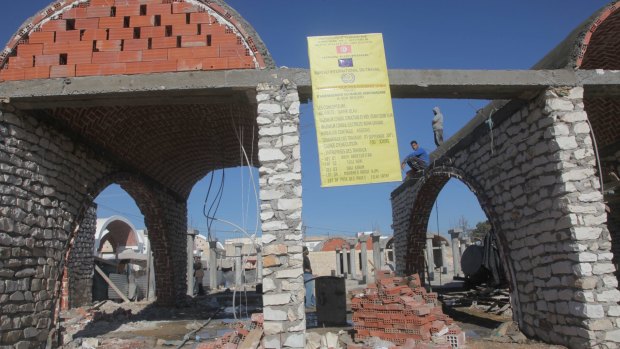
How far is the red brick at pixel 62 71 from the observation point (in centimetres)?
627

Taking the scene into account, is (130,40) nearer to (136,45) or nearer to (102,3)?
(136,45)

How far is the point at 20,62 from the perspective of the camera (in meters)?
6.39

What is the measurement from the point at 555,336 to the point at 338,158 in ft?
12.9

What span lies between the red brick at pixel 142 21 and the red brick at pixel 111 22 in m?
0.14

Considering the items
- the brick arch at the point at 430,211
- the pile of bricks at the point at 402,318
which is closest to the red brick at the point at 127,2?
the pile of bricks at the point at 402,318

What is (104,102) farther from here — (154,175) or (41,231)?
(154,175)

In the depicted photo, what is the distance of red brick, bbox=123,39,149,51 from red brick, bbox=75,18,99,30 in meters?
0.63

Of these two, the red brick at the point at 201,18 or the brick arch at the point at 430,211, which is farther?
the brick arch at the point at 430,211

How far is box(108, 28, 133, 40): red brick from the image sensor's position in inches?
253

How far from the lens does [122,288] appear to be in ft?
54.1

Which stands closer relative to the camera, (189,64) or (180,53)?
(189,64)

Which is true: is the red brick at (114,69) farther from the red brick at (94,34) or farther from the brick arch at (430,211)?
the brick arch at (430,211)

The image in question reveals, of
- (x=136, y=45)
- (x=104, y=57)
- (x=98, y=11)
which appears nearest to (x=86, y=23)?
(x=98, y=11)

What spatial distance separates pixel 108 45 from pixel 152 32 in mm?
655
